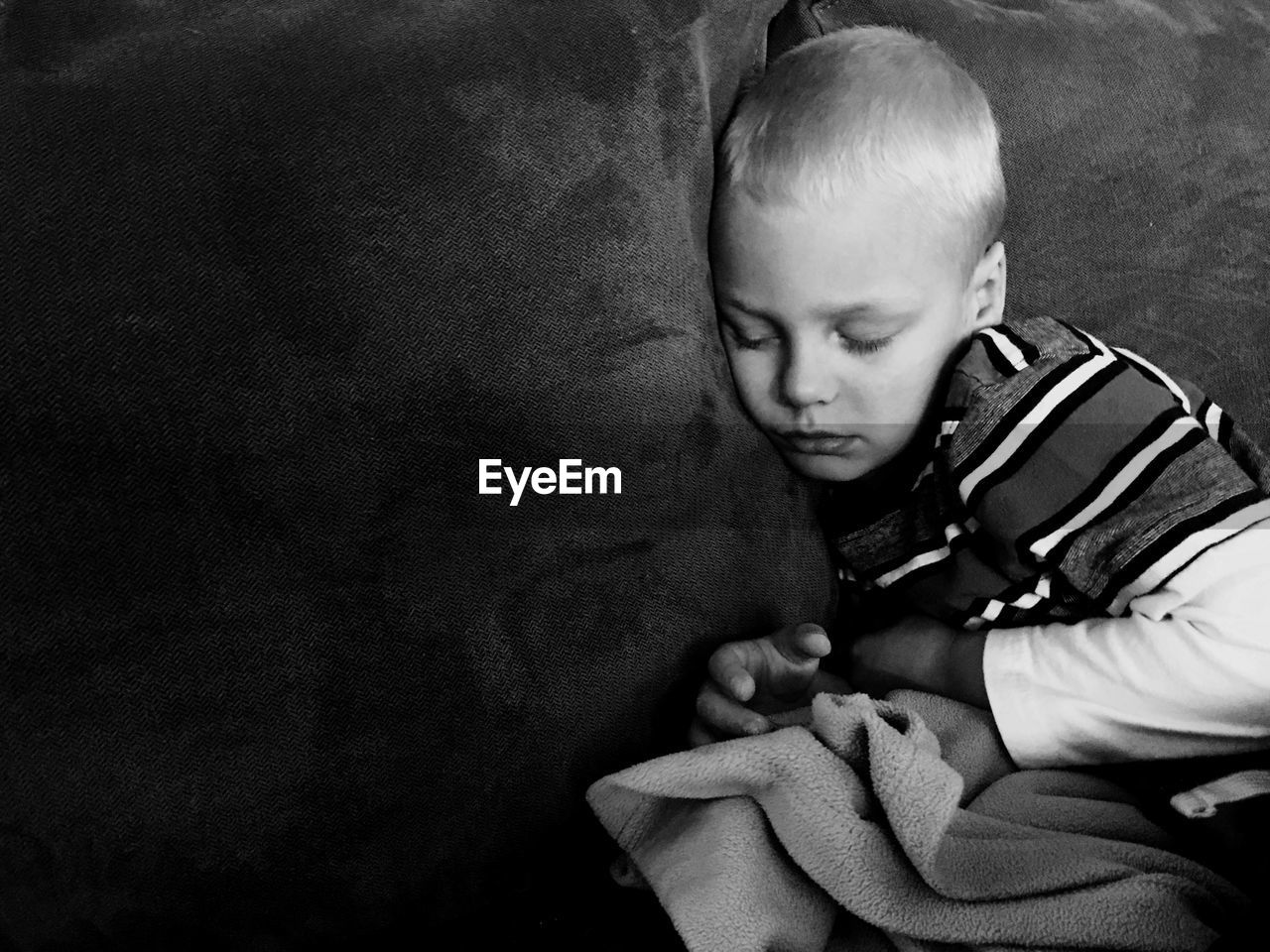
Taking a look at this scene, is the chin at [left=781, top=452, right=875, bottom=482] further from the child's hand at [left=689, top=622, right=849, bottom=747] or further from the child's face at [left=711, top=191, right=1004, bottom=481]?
the child's hand at [left=689, top=622, right=849, bottom=747]

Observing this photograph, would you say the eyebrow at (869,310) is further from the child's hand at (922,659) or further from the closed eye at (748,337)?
the child's hand at (922,659)

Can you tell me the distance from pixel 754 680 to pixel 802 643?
0.04 meters

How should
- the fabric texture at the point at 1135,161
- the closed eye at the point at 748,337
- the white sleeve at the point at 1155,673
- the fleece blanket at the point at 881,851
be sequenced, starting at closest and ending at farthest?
the fleece blanket at the point at 881,851, the white sleeve at the point at 1155,673, the closed eye at the point at 748,337, the fabric texture at the point at 1135,161

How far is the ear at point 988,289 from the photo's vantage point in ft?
3.12

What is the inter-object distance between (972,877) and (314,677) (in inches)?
15.7

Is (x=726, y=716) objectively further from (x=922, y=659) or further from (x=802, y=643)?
(x=922, y=659)

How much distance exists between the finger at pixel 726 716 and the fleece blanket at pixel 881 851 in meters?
0.04

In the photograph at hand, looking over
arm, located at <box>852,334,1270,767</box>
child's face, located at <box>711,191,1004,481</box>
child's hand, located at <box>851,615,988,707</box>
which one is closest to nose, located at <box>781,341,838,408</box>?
child's face, located at <box>711,191,1004,481</box>

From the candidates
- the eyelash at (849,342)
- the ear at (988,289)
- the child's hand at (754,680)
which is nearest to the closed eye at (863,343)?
the eyelash at (849,342)

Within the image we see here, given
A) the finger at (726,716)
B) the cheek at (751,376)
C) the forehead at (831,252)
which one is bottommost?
the finger at (726,716)

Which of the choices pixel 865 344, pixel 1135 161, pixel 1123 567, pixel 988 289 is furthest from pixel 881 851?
pixel 1135 161

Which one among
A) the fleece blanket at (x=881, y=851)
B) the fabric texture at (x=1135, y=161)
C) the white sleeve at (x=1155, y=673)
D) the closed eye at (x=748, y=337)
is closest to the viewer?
the fleece blanket at (x=881, y=851)

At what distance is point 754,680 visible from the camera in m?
0.84

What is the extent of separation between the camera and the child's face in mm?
854
